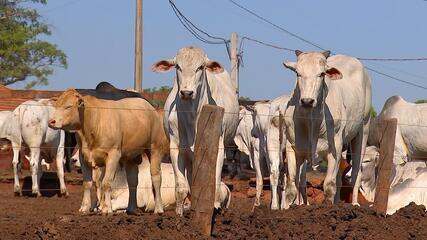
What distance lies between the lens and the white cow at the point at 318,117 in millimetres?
13078

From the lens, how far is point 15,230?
11.4 meters

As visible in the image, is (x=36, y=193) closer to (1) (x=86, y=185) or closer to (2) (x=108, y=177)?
(1) (x=86, y=185)

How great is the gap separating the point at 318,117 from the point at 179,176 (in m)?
1.95

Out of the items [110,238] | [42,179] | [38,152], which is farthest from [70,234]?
[42,179]

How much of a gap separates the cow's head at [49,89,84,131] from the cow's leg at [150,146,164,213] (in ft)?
5.24

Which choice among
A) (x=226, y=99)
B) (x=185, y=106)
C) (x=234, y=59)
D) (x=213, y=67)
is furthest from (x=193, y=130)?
(x=234, y=59)

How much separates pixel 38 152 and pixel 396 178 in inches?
312

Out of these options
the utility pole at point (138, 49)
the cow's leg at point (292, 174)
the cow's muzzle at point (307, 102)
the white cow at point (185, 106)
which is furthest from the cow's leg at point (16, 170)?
the cow's muzzle at point (307, 102)

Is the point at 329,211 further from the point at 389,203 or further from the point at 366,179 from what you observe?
the point at 366,179

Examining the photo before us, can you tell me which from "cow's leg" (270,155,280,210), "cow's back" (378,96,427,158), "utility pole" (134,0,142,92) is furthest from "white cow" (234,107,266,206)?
"utility pole" (134,0,142,92)

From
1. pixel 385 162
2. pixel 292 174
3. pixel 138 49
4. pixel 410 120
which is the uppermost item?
pixel 138 49

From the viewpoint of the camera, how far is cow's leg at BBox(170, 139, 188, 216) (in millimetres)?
12656

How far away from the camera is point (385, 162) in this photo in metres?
14.0

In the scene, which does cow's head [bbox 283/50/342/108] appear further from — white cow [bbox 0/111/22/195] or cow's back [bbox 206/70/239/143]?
white cow [bbox 0/111/22/195]
